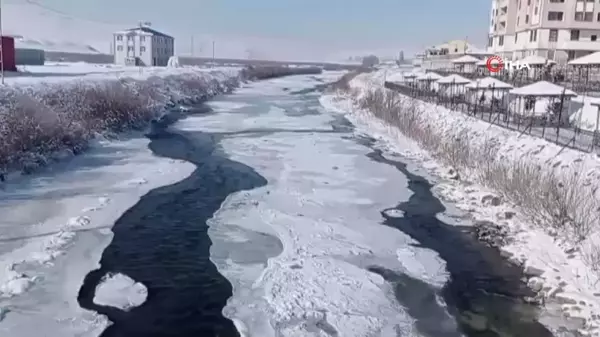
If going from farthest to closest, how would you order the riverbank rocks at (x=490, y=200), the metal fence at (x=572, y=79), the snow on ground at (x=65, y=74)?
1. the snow on ground at (x=65, y=74)
2. the metal fence at (x=572, y=79)
3. the riverbank rocks at (x=490, y=200)

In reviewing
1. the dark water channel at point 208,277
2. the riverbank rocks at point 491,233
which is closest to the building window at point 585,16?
the dark water channel at point 208,277

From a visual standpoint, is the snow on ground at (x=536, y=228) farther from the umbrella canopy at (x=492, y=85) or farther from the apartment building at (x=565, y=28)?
the apartment building at (x=565, y=28)

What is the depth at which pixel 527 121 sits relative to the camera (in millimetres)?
21953

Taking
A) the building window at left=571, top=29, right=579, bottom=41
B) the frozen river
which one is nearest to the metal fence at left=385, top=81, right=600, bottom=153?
the frozen river

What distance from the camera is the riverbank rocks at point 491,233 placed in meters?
14.3

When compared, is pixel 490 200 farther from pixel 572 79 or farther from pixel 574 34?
pixel 574 34

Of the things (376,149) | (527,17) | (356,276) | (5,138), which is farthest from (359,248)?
(527,17)

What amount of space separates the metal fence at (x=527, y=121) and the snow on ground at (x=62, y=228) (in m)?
12.2

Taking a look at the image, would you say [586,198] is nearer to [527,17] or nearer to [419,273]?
[419,273]

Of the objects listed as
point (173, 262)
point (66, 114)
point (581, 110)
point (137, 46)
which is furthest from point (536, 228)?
point (137, 46)

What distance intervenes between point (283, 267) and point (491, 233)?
5800mm

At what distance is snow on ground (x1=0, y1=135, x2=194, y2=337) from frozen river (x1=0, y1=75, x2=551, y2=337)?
60mm

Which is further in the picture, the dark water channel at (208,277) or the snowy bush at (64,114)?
the snowy bush at (64,114)

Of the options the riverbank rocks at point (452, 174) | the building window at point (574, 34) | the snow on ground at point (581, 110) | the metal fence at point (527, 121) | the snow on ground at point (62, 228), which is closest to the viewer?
the snow on ground at point (62, 228)
